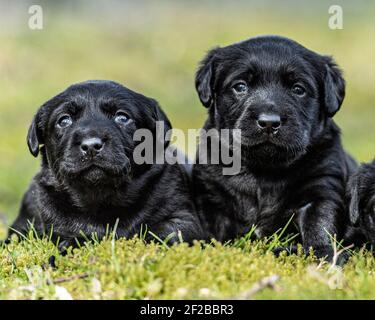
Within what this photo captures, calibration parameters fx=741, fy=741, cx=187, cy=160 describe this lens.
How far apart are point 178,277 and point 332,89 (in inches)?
87.1

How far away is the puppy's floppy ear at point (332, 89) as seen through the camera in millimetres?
5422

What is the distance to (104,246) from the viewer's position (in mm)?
4418

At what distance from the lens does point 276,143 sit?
502cm

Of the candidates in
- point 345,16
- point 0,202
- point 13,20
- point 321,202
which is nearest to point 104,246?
point 321,202

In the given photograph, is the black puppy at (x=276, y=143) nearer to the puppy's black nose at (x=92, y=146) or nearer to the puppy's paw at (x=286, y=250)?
the puppy's paw at (x=286, y=250)

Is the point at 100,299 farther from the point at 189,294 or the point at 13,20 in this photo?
the point at 13,20

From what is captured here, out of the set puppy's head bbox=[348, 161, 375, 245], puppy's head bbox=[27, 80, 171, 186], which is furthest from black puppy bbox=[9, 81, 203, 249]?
puppy's head bbox=[348, 161, 375, 245]

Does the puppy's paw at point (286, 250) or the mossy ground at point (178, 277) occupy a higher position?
the mossy ground at point (178, 277)

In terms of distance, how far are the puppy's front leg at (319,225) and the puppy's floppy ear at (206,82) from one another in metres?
1.10

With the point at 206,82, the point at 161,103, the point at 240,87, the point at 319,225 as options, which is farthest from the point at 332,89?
the point at 161,103

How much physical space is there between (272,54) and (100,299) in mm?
2327

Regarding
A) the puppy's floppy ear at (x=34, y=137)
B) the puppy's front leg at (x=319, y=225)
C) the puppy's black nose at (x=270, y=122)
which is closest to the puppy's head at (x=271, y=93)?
the puppy's black nose at (x=270, y=122)
